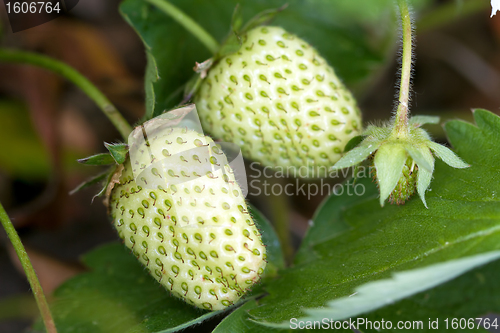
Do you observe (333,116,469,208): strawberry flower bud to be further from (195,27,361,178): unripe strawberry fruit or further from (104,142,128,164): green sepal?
(104,142,128,164): green sepal

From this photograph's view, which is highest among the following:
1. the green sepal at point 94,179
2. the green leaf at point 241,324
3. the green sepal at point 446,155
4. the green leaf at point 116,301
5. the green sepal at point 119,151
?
the green sepal at point 446,155

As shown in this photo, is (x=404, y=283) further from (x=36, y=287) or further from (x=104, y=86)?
(x=104, y=86)

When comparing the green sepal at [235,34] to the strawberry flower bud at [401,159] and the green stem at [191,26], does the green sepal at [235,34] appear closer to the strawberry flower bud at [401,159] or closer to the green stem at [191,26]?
the green stem at [191,26]

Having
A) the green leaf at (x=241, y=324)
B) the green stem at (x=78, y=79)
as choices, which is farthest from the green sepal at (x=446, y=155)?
the green stem at (x=78, y=79)

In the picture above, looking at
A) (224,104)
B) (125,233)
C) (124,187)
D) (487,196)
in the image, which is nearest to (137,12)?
(224,104)

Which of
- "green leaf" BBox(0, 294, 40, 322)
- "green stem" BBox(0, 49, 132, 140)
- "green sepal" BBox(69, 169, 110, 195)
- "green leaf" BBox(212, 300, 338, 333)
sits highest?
"green stem" BBox(0, 49, 132, 140)

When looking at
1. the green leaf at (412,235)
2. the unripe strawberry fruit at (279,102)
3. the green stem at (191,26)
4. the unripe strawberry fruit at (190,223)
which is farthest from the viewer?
the green stem at (191,26)

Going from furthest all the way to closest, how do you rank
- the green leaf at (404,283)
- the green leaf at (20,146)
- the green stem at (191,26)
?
1. the green leaf at (20,146)
2. the green stem at (191,26)
3. the green leaf at (404,283)

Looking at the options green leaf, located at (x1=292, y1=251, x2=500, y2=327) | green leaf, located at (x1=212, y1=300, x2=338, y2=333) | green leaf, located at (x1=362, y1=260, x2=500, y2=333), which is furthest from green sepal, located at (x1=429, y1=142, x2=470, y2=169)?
green leaf, located at (x1=212, y1=300, x2=338, y2=333)
